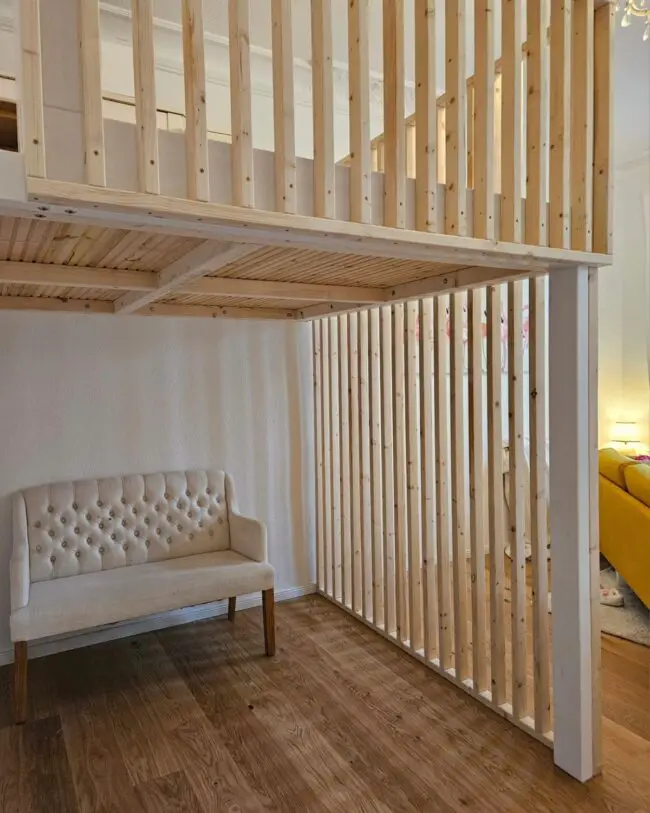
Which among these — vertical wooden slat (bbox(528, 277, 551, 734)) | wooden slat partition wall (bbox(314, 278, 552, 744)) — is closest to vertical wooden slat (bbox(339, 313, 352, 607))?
wooden slat partition wall (bbox(314, 278, 552, 744))

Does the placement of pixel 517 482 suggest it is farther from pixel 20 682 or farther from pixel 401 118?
pixel 20 682

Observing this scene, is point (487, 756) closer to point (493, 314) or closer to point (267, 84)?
point (493, 314)

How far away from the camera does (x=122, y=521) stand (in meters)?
3.38

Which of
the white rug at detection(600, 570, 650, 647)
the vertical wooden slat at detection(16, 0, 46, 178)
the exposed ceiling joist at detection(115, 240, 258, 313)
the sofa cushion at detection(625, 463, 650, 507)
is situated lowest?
the white rug at detection(600, 570, 650, 647)

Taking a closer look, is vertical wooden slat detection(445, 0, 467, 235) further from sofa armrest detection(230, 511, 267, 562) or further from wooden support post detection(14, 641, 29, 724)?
wooden support post detection(14, 641, 29, 724)

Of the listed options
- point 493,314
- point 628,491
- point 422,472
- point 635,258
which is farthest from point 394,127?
point 635,258

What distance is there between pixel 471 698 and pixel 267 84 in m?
3.82

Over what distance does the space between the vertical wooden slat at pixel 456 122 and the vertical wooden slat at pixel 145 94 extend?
911mm

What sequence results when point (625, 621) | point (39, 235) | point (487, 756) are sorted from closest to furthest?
1. point (39, 235)
2. point (487, 756)
3. point (625, 621)

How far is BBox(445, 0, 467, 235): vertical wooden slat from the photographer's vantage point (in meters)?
1.80

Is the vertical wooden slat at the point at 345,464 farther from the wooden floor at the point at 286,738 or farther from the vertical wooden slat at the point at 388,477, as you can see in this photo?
the wooden floor at the point at 286,738

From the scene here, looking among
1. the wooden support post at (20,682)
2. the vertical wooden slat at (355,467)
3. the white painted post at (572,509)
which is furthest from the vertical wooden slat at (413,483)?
A: the wooden support post at (20,682)

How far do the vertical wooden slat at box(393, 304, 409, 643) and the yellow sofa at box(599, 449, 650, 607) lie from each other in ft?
4.44

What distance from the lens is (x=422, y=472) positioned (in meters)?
3.07
